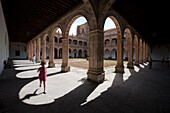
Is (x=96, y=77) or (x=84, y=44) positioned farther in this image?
(x=84, y=44)

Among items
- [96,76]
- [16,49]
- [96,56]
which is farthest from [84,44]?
[96,76]

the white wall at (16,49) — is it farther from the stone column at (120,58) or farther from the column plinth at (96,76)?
the stone column at (120,58)

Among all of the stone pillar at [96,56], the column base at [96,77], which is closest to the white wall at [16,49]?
the stone pillar at [96,56]

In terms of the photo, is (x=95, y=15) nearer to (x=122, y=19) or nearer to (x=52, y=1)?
(x=52, y=1)

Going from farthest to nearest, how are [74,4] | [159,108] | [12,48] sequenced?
[12,48] < [74,4] < [159,108]

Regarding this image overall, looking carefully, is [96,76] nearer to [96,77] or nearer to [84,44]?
[96,77]

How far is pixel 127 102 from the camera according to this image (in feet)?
8.00

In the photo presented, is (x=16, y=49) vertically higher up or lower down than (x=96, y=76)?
higher up

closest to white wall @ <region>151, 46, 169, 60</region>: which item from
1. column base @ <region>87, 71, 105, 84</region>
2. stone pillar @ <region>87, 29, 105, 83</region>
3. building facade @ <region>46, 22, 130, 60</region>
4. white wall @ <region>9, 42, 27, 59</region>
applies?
building facade @ <region>46, 22, 130, 60</region>

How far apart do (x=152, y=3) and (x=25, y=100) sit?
26.9 ft

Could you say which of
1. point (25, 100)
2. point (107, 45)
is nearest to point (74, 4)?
point (25, 100)

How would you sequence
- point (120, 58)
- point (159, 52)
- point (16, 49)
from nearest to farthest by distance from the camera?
point (120, 58) → point (159, 52) → point (16, 49)

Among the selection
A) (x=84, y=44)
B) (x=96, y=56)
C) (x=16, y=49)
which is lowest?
(x=96, y=56)

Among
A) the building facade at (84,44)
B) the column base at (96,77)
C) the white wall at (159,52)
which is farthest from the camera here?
the building facade at (84,44)
